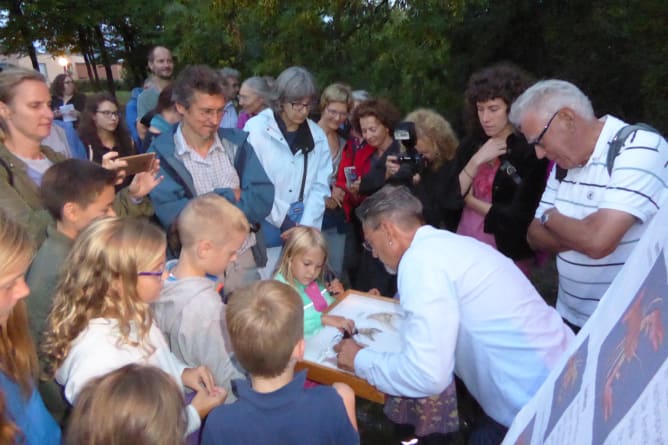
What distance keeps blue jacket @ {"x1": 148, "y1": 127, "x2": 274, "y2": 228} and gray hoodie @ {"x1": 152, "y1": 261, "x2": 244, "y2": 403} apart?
85 cm

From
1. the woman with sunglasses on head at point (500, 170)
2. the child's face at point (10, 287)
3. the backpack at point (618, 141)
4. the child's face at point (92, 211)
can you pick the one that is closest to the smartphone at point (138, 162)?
the child's face at point (92, 211)

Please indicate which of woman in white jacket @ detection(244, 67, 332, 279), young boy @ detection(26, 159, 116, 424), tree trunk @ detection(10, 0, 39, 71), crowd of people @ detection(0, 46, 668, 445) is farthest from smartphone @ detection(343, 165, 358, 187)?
tree trunk @ detection(10, 0, 39, 71)

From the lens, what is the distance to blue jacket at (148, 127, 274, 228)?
9.27 feet

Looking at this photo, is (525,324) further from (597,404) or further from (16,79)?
(16,79)

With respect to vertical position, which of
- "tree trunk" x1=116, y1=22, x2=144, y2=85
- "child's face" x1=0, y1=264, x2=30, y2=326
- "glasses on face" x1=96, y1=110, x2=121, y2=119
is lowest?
"child's face" x1=0, y1=264, x2=30, y2=326

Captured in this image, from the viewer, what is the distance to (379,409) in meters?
3.35

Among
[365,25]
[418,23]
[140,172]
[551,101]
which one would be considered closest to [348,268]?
[140,172]

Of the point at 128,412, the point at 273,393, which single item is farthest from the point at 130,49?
the point at 128,412

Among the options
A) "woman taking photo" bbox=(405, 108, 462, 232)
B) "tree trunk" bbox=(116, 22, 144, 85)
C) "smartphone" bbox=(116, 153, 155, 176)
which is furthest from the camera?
"tree trunk" bbox=(116, 22, 144, 85)

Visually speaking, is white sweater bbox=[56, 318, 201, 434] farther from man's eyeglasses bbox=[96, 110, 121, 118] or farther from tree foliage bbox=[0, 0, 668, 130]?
tree foliage bbox=[0, 0, 668, 130]

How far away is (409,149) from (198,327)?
185 centimetres

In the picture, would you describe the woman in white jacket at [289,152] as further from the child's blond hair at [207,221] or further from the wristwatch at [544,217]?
the wristwatch at [544,217]

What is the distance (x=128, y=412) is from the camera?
1251mm

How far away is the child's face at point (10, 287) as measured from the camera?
4.71ft
